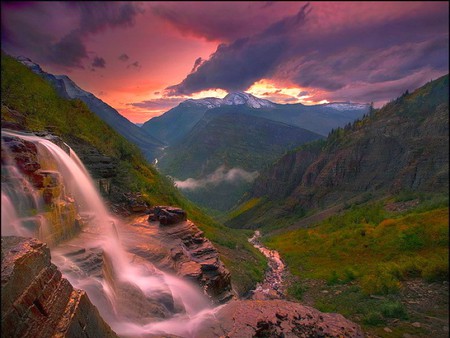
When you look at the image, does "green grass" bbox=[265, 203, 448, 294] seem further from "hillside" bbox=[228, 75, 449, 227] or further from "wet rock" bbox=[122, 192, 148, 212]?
"wet rock" bbox=[122, 192, 148, 212]

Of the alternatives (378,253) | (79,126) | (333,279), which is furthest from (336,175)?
(79,126)

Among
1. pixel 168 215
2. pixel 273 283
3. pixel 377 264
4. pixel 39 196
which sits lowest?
pixel 273 283

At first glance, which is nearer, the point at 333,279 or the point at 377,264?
the point at 377,264

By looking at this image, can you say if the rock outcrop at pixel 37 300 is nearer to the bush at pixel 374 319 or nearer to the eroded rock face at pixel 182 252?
the eroded rock face at pixel 182 252

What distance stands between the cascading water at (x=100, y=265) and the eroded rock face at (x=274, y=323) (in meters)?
1.56

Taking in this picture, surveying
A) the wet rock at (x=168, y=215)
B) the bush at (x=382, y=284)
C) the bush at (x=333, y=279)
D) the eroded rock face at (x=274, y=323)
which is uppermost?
the wet rock at (x=168, y=215)

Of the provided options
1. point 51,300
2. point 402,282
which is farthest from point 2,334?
point 402,282

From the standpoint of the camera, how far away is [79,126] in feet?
151

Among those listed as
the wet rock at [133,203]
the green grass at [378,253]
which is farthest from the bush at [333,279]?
the wet rock at [133,203]

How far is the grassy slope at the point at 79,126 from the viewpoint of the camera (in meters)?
32.6

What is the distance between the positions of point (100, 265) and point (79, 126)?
37197mm

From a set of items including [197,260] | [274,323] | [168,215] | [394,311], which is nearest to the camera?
[274,323]

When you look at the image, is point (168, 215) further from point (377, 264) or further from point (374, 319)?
point (377, 264)

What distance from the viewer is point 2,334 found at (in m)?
6.04
